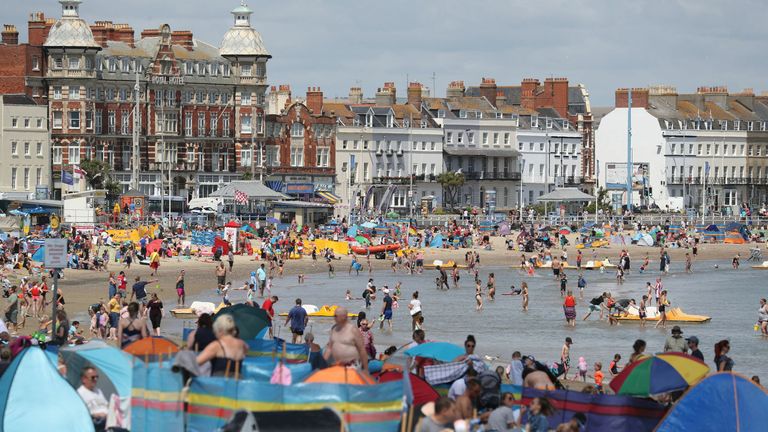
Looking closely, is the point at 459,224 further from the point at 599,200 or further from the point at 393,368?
the point at 393,368

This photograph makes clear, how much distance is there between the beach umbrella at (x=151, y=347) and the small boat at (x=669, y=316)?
2714cm

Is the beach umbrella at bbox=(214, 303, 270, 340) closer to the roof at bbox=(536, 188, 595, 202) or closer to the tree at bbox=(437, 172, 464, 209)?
the roof at bbox=(536, 188, 595, 202)

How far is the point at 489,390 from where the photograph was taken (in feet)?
53.5

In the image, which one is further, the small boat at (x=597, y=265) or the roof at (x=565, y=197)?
the roof at (x=565, y=197)

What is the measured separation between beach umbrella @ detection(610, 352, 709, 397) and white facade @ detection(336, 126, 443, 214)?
7709 cm

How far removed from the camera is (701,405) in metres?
15.4

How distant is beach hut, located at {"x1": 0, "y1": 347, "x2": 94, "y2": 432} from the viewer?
1469 cm

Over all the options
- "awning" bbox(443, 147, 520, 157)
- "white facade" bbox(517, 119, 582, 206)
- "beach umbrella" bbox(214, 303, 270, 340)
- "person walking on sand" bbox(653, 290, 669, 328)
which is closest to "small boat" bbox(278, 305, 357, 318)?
"person walking on sand" bbox(653, 290, 669, 328)

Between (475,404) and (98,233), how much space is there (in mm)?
51621

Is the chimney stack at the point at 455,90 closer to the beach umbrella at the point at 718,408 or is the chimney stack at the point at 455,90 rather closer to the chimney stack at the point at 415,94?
the chimney stack at the point at 415,94

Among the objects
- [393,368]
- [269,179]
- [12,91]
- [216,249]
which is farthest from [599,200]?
[393,368]

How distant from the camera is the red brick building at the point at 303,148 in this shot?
92.6 m

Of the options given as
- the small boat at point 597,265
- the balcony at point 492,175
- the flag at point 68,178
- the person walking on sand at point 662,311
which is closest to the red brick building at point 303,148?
the balcony at point 492,175

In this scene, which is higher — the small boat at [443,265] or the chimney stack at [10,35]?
the chimney stack at [10,35]
